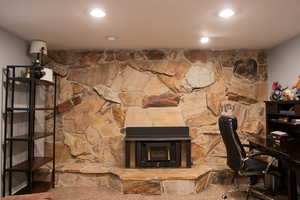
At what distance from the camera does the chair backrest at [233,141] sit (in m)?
2.54

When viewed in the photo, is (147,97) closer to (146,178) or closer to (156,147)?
(156,147)

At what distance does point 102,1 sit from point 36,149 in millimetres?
2785

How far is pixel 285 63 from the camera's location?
3279mm

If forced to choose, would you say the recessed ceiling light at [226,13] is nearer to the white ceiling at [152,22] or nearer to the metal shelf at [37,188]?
the white ceiling at [152,22]

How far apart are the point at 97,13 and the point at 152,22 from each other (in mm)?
640

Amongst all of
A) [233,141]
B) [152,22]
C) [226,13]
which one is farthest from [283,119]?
[152,22]

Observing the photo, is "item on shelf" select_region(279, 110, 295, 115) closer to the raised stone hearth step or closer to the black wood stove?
the raised stone hearth step

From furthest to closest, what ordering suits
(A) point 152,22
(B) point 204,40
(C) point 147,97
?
(C) point 147,97 < (B) point 204,40 < (A) point 152,22

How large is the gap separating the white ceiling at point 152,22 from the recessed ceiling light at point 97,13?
55 mm

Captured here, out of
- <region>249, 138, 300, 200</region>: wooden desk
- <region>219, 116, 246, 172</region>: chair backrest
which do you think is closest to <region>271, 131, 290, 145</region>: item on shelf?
<region>249, 138, 300, 200</region>: wooden desk

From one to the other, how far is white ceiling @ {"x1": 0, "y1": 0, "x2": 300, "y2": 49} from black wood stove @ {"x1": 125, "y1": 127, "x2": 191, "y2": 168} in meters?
1.46

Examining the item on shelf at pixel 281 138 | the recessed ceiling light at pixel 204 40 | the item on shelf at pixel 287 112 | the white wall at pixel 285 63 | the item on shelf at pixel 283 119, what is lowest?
the item on shelf at pixel 281 138

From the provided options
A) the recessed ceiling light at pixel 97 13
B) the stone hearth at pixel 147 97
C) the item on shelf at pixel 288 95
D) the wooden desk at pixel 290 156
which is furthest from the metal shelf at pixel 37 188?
the item on shelf at pixel 288 95

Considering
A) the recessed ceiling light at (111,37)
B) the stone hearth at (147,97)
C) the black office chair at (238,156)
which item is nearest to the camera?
the black office chair at (238,156)
